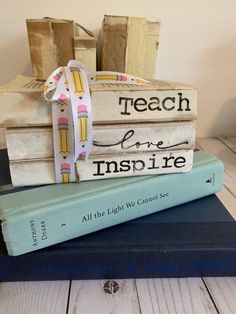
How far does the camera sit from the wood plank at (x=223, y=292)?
0.94ft

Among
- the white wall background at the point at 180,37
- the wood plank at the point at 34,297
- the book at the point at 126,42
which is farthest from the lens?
the white wall background at the point at 180,37

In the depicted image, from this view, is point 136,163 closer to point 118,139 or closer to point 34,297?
point 118,139

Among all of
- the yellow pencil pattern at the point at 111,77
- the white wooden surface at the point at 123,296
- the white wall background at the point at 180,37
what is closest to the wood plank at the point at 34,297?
the white wooden surface at the point at 123,296

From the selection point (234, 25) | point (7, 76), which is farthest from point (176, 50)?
point (7, 76)

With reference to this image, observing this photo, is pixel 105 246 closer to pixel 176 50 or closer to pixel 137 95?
pixel 137 95

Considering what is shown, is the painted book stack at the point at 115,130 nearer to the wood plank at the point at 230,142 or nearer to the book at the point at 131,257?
the book at the point at 131,257

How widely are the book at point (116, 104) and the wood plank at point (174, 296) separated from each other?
6.6 inches

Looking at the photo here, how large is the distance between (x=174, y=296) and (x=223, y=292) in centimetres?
5

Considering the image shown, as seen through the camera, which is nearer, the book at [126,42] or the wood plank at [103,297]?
the wood plank at [103,297]

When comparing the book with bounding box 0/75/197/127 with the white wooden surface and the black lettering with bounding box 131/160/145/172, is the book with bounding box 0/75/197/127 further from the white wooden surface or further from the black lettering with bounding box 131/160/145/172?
the white wooden surface

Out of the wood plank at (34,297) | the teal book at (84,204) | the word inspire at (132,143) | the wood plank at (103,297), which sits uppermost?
the word inspire at (132,143)

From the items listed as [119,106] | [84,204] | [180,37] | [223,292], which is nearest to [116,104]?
[119,106]

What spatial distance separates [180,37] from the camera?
61cm

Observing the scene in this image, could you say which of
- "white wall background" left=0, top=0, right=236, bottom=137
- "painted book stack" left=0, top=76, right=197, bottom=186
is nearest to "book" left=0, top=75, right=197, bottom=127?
"painted book stack" left=0, top=76, right=197, bottom=186
